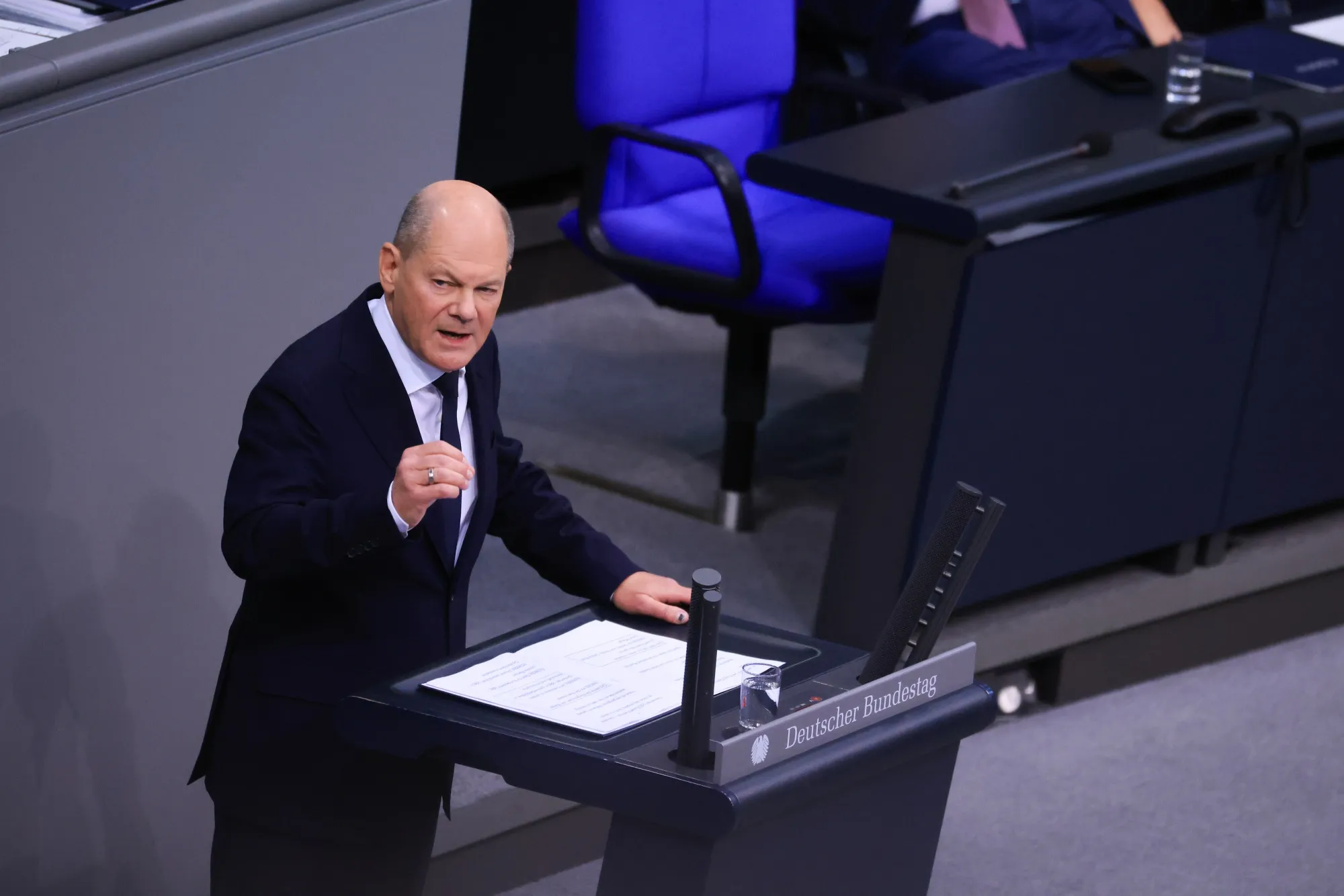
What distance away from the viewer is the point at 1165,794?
3.48m

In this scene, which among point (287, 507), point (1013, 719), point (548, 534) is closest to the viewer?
point (287, 507)

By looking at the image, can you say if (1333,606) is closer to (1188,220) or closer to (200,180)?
(1188,220)

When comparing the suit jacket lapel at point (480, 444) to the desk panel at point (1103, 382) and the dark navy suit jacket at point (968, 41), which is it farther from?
the dark navy suit jacket at point (968, 41)

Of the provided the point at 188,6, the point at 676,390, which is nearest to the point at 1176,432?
the point at 676,390

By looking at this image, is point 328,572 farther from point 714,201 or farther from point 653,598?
point 714,201

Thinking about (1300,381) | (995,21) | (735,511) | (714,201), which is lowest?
(735,511)

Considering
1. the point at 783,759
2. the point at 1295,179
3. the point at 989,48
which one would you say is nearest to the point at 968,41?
the point at 989,48

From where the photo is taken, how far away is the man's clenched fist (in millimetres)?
1787

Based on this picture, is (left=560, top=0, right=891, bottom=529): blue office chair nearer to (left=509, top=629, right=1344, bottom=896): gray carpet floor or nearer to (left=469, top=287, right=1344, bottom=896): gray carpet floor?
(left=469, top=287, right=1344, bottom=896): gray carpet floor

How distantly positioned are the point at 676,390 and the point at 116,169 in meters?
2.35

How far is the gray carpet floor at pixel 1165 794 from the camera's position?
10.6 feet

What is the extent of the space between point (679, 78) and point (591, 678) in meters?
2.19

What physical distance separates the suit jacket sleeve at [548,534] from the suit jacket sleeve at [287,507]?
233mm

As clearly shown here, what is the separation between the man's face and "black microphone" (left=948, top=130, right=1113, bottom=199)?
4.58ft
